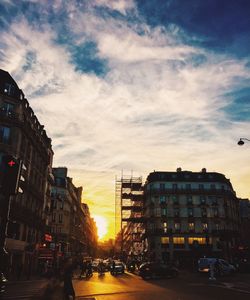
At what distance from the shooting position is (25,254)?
36.6 metres

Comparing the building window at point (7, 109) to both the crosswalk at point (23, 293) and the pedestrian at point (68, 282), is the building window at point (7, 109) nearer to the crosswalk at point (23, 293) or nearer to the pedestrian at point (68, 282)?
the crosswalk at point (23, 293)

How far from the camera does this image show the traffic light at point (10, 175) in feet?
16.7

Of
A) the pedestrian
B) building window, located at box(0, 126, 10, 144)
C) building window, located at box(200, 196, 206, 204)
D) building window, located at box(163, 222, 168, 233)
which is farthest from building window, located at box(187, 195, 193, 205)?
the pedestrian

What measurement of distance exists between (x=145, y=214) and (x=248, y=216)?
39581 millimetres

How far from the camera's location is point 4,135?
32469 mm

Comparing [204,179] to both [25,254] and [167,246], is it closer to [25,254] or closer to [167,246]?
[167,246]

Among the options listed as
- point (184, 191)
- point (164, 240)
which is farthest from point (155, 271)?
point (184, 191)

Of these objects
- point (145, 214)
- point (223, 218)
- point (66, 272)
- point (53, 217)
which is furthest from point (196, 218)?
point (66, 272)

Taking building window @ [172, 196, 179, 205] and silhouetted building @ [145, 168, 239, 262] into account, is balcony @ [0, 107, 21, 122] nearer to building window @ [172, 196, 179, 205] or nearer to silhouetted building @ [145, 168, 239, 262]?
silhouetted building @ [145, 168, 239, 262]

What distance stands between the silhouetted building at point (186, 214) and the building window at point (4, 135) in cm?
4155

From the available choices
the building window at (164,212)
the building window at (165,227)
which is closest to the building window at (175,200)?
the building window at (164,212)

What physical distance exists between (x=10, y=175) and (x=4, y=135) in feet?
96.6

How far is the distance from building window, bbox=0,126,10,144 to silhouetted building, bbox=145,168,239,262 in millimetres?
41551

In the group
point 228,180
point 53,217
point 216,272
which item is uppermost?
point 228,180
